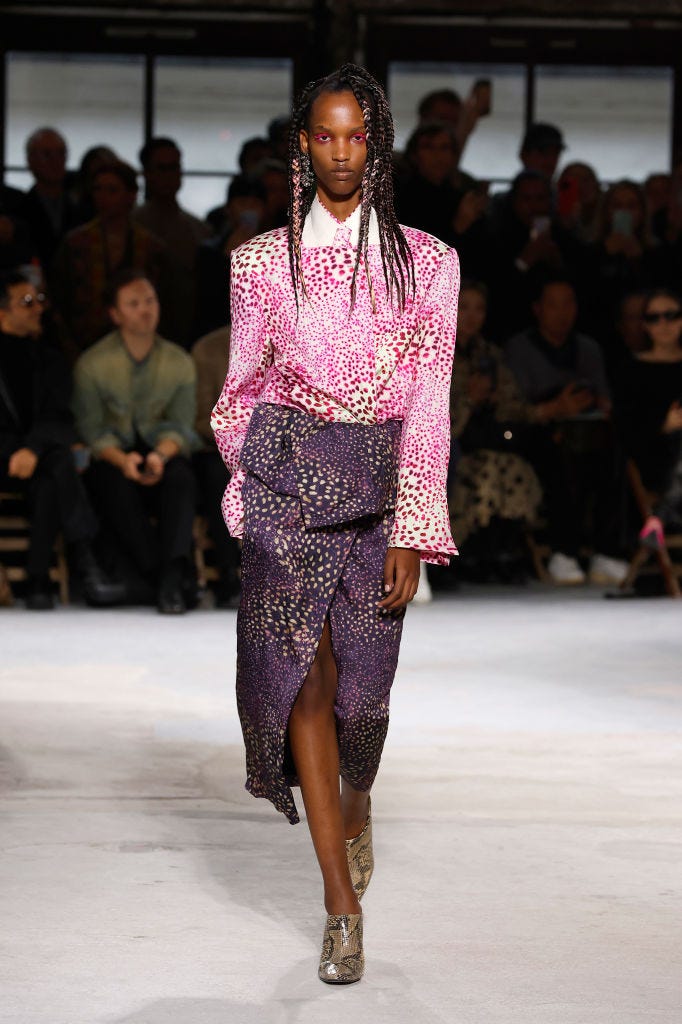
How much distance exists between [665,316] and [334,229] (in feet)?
18.2

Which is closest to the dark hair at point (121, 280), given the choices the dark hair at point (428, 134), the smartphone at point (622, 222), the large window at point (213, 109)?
the dark hair at point (428, 134)

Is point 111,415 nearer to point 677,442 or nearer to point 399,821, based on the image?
point 677,442

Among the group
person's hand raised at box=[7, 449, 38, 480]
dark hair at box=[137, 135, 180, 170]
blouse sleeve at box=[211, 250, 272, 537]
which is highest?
dark hair at box=[137, 135, 180, 170]

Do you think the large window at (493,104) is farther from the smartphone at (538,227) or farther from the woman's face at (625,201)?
the smartphone at (538,227)

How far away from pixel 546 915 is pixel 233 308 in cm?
119

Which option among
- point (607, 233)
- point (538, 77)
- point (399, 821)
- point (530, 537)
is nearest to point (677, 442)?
point (530, 537)

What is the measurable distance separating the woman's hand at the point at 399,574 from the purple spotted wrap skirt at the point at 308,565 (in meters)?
0.02

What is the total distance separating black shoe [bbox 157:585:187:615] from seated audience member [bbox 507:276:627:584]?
196cm

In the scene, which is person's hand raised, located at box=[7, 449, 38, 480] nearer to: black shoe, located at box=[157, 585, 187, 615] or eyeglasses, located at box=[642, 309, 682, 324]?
black shoe, located at box=[157, 585, 187, 615]

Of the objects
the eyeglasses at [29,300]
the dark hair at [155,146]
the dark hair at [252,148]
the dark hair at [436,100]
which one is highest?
the dark hair at [436,100]

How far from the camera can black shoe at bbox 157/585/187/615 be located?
24.6ft

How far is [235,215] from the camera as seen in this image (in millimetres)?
8758

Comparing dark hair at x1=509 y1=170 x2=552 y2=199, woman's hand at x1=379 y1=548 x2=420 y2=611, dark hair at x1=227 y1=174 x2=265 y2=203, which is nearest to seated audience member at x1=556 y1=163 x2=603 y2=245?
dark hair at x1=509 y1=170 x2=552 y2=199

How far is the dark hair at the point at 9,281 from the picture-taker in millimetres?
7754
